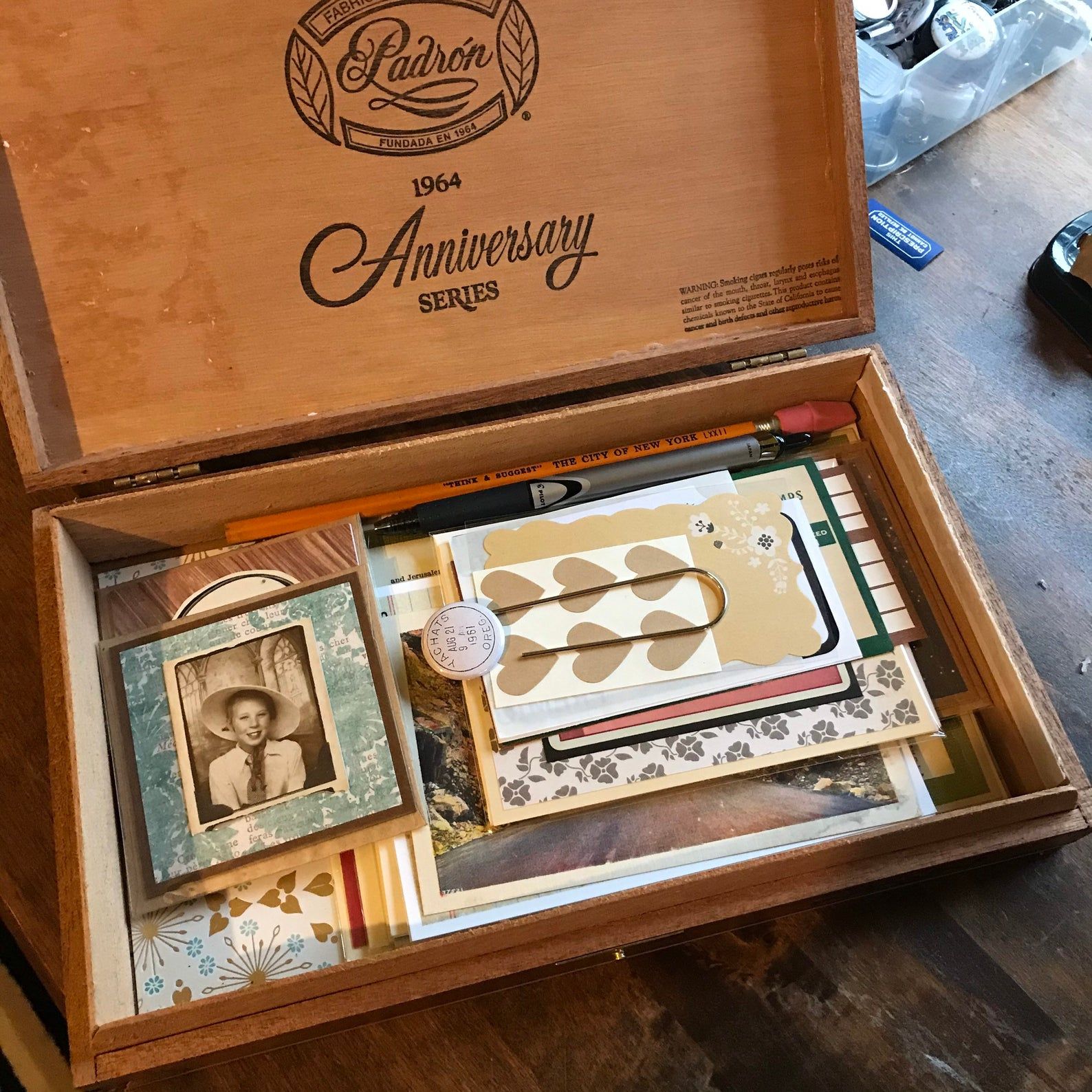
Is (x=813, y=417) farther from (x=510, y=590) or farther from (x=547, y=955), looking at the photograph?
(x=547, y=955)

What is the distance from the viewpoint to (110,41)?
587 millimetres

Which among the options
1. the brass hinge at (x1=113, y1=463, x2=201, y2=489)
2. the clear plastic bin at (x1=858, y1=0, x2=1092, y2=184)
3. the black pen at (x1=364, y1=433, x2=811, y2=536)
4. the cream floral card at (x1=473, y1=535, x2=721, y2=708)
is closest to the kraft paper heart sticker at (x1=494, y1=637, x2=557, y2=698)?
the cream floral card at (x1=473, y1=535, x2=721, y2=708)

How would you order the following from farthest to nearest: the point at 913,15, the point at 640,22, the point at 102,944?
the point at 913,15 → the point at 640,22 → the point at 102,944

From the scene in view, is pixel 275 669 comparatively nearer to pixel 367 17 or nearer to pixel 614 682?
pixel 614 682

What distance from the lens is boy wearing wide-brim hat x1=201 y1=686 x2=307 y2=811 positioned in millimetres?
596

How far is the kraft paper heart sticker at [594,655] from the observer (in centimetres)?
62

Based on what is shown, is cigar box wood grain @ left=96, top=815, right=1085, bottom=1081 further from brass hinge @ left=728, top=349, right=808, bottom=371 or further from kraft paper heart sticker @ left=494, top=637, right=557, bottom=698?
brass hinge @ left=728, top=349, right=808, bottom=371

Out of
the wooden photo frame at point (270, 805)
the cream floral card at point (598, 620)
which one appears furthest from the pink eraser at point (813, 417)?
the wooden photo frame at point (270, 805)

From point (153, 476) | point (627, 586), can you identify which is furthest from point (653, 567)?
point (153, 476)

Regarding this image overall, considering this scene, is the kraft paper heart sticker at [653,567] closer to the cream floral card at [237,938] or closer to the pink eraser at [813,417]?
the pink eraser at [813,417]

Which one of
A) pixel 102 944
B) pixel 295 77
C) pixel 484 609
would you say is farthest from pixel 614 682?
pixel 295 77

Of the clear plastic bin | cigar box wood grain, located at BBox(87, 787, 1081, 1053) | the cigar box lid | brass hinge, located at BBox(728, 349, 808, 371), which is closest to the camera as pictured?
cigar box wood grain, located at BBox(87, 787, 1081, 1053)

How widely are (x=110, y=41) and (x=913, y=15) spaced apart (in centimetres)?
75

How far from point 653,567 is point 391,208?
1.09 ft
